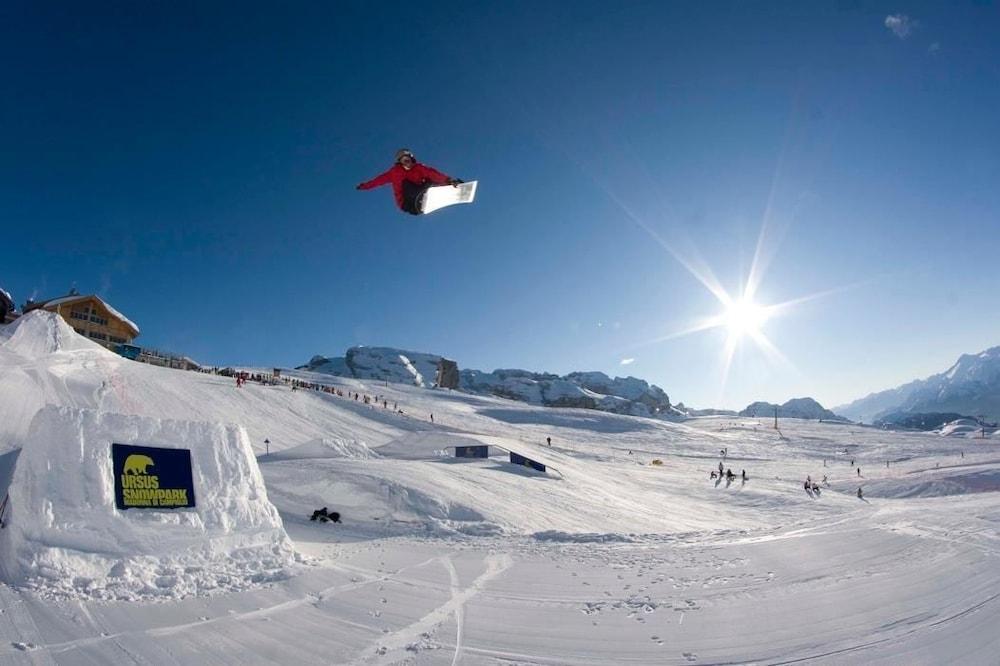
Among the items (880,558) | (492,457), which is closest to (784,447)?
(492,457)

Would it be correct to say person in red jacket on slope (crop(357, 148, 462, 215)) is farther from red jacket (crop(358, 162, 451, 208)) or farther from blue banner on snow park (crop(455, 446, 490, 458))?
blue banner on snow park (crop(455, 446, 490, 458))

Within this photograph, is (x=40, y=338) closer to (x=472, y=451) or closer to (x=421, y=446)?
(x=421, y=446)

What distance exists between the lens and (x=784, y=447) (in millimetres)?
69125

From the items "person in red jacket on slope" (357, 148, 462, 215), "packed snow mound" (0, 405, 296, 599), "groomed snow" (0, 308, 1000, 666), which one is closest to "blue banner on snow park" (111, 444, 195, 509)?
"packed snow mound" (0, 405, 296, 599)

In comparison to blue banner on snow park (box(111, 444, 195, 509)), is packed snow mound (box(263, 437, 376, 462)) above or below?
below

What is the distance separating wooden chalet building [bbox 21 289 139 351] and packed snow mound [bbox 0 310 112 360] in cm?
1371

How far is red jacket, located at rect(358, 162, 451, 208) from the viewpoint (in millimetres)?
9188

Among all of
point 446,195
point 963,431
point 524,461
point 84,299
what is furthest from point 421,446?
point 963,431

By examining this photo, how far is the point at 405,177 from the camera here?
923 cm

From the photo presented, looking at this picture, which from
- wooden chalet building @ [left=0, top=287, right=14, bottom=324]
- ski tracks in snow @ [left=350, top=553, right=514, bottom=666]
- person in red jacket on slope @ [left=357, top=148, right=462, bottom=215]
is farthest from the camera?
wooden chalet building @ [left=0, top=287, right=14, bottom=324]

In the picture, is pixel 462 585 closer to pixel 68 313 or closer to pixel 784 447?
pixel 68 313

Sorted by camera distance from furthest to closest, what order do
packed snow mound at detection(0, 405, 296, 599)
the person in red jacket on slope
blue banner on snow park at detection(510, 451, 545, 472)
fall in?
blue banner on snow park at detection(510, 451, 545, 472)
the person in red jacket on slope
packed snow mound at detection(0, 405, 296, 599)

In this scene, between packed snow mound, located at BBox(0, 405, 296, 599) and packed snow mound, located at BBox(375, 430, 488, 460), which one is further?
packed snow mound, located at BBox(375, 430, 488, 460)

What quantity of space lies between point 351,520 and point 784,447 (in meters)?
71.1
